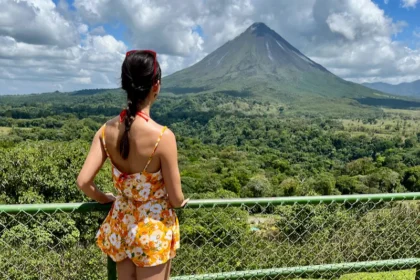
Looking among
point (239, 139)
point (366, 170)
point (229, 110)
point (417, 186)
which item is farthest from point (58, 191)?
point (229, 110)

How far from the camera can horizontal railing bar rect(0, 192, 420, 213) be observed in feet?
7.66

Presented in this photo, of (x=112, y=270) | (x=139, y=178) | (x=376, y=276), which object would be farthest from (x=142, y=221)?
(x=376, y=276)

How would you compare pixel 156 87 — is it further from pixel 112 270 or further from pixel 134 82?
pixel 112 270

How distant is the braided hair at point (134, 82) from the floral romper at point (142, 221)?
0.16 metres

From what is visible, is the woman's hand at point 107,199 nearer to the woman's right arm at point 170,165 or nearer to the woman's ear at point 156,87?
the woman's right arm at point 170,165

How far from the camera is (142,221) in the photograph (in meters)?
2.07

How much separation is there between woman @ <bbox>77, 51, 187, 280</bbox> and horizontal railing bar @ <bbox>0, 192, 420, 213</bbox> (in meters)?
0.24

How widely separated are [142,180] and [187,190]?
142ft

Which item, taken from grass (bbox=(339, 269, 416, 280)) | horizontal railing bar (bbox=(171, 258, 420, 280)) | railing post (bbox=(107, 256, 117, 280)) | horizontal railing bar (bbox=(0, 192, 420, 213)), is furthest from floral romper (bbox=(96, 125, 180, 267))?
grass (bbox=(339, 269, 416, 280))

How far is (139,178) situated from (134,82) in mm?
459

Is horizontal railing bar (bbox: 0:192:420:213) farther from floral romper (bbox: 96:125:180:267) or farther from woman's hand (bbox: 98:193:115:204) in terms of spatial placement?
floral romper (bbox: 96:125:180:267)

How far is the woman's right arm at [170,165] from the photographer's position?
193 centimetres

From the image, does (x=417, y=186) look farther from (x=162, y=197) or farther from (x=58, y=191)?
(x=162, y=197)

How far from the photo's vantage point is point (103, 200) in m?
2.27
